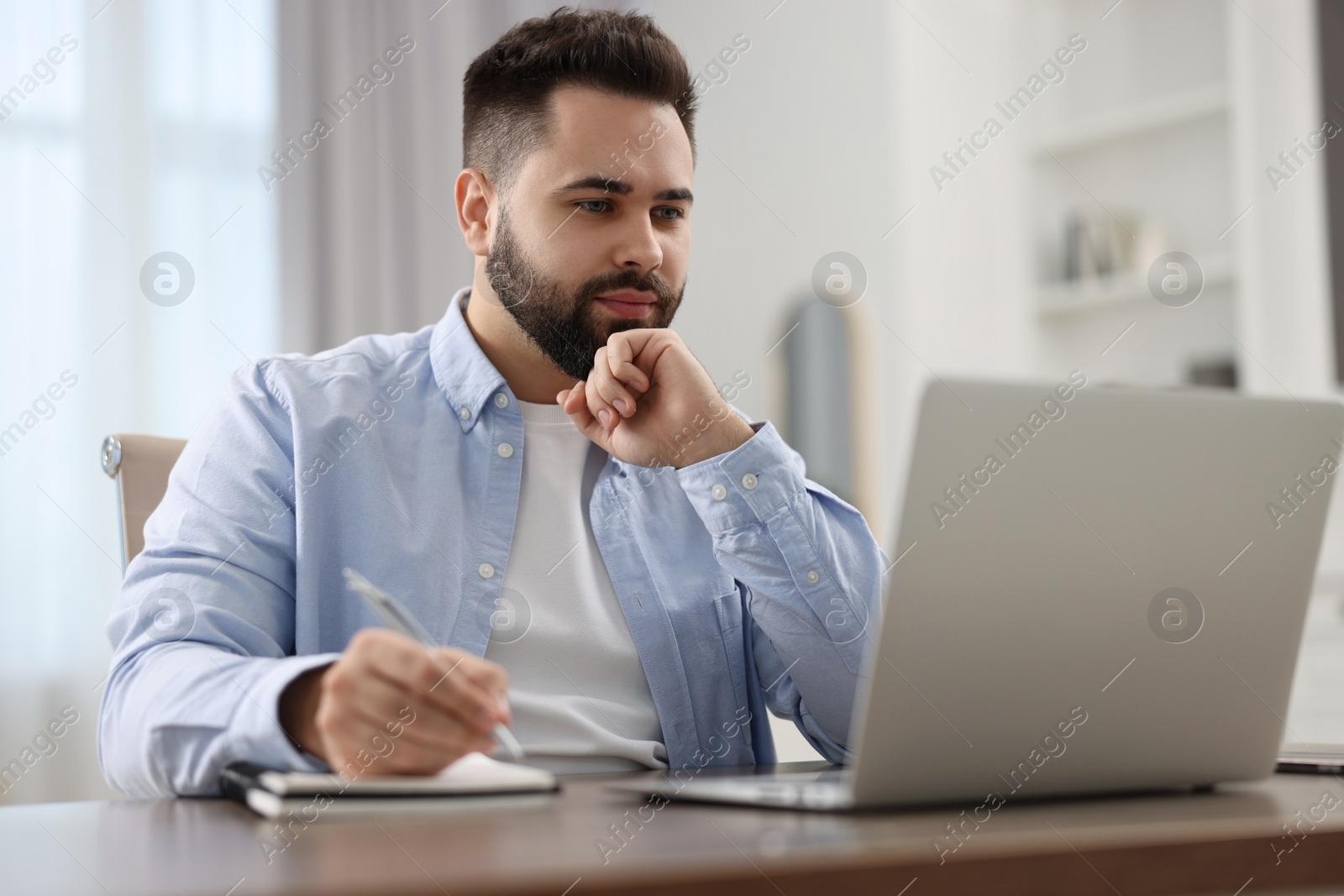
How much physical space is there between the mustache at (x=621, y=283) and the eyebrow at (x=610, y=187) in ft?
0.29

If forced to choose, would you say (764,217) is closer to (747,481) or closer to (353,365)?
(353,365)

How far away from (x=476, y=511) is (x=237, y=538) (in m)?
0.25

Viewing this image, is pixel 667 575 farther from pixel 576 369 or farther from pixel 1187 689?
pixel 1187 689

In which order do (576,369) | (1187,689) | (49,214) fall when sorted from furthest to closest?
(49,214)
(576,369)
(1187,689)

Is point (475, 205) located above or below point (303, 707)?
above

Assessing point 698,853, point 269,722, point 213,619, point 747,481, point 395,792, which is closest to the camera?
point 698,853

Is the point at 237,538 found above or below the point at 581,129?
below

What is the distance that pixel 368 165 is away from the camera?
10.8ft

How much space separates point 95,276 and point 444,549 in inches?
83.2

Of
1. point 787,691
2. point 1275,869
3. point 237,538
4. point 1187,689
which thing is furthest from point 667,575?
point 1275,869

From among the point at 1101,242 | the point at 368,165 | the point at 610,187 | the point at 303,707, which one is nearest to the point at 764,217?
the point at 1101,242

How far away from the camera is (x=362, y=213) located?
3279 millimetres

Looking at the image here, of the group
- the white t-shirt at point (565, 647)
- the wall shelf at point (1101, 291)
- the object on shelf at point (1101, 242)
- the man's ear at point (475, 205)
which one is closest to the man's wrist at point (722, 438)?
the white t-shirt at point (565, 647)

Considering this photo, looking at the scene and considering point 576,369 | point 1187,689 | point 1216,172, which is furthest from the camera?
point 1216,172
